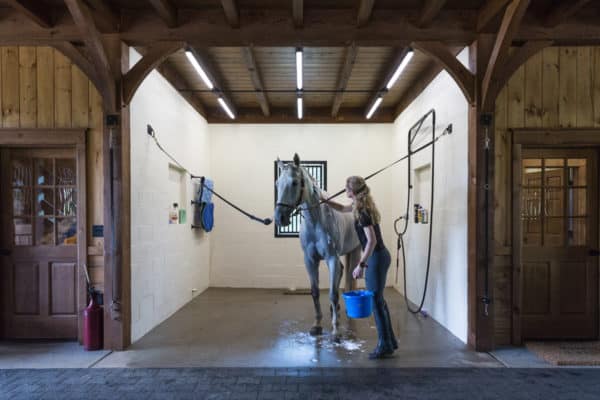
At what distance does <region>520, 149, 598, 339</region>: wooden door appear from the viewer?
3.97m

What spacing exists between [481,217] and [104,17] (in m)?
3.98

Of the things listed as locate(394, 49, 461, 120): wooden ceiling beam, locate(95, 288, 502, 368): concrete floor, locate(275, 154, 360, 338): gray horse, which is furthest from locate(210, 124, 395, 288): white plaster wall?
locate(275, 154, 360, 338): gray horse

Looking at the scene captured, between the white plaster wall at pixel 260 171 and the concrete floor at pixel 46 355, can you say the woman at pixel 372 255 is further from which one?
the white plaster wall at pixel 260 171

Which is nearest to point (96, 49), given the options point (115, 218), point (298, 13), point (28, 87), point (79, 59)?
point (79, 59)

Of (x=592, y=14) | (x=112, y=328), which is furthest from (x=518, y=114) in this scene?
(x=112, y=328)

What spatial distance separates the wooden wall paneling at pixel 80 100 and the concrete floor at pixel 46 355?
2167mm

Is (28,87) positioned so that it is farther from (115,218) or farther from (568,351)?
(568,351)

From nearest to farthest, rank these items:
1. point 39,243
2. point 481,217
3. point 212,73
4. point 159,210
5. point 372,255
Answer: point 372,255, point 481,217, point 39,243, point 159,210, point 212,73

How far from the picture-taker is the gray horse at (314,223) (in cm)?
367

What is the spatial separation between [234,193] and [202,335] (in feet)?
11.3

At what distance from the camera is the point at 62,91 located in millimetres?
3855

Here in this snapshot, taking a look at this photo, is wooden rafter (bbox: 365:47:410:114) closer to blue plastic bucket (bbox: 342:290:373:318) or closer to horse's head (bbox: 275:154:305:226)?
horse's head (bbox: 275:154:305:226)

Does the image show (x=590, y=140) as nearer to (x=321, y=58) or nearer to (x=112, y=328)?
(x=321, y=58)

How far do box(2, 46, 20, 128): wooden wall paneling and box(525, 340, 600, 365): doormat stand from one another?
18.0 feet
